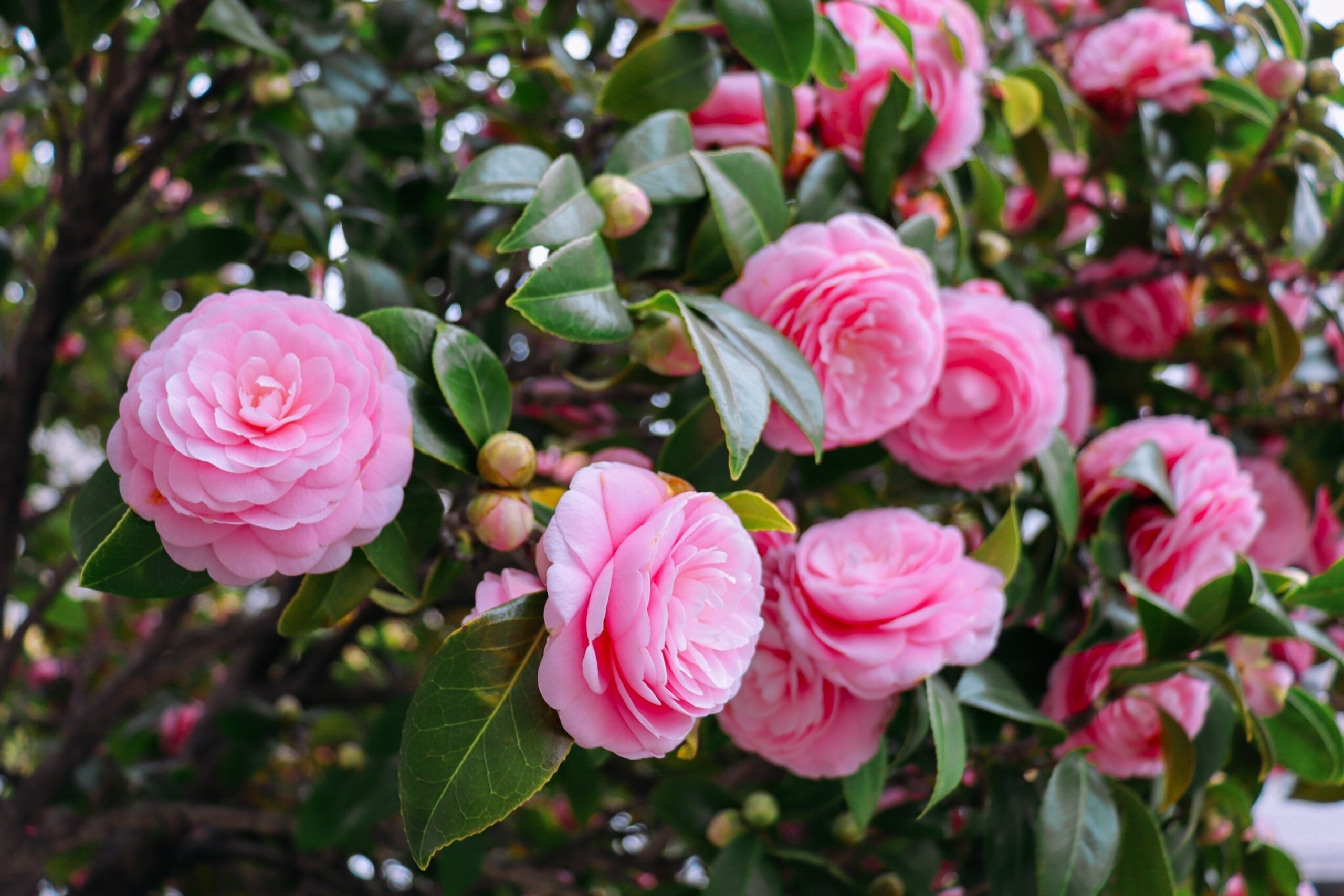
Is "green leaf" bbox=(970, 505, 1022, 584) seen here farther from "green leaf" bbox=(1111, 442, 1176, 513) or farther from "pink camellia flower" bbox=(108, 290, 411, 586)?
"pink camellia flower" bbox=(108, 290, 411, 586)

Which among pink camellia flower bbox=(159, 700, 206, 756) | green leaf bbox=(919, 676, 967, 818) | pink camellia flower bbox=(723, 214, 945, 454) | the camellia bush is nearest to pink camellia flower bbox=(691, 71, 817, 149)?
the camellia bush

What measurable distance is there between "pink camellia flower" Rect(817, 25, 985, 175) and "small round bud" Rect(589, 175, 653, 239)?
7.8 inches

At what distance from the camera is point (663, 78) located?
54cm

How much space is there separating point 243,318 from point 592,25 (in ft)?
1.72

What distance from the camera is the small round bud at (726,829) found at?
0.60 metres

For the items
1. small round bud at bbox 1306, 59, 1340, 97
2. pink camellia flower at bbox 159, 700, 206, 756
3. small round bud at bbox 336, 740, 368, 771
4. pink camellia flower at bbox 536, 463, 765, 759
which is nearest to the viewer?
pink camellia flower at bbox 536, 463, 765, 759

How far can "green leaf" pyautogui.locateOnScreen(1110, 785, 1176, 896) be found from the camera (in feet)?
1.68

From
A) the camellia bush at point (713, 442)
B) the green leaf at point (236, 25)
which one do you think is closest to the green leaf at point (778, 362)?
the camellia bush at point (713, 442)

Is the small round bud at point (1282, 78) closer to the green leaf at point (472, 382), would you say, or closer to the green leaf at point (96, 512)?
the green leaf at point (472, 382)

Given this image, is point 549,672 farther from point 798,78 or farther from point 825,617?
point 798,78

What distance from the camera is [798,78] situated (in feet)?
1.63

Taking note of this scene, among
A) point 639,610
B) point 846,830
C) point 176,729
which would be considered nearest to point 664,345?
point 639,610

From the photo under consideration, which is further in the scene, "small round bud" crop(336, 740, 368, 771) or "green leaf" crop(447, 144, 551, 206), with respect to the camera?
"small round bud" crop(336, 740, 368, 771)

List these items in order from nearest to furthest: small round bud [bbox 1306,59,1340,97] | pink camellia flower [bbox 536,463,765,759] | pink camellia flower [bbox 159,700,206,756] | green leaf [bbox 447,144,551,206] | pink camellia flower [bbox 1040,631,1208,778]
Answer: pink camellia flower [bbox 536,463,765,759] < green leaf [bbox 447,144,551,206] < pink camellia flower [bbox 1040,631,1208,778] < small round bud [bbox 1306,59,1340,97] < pink camellia flower [bbox 159,700,206,756]
